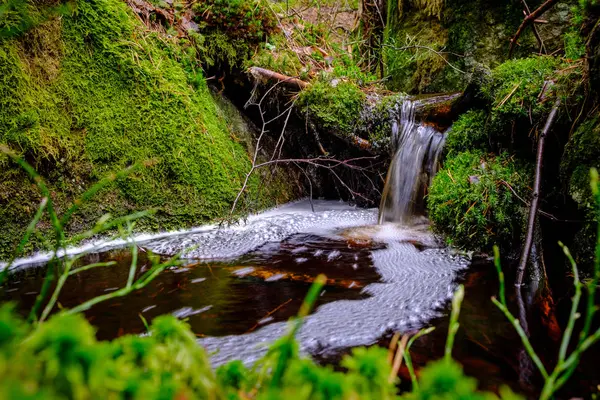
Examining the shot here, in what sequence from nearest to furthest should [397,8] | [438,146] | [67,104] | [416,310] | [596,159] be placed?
1. [416,310]
2. [596,159]
3. [67,104]
4. [438,146]
5. [397,8]

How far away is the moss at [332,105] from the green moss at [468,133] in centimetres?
150

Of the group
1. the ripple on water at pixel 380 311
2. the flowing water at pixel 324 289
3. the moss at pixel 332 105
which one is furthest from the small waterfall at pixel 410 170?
the ripple on water at pixel 380 311

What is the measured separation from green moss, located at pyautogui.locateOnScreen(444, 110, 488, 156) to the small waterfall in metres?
0.30

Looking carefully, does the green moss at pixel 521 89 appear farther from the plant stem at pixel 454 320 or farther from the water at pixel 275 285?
the plant stem at pixel 454 320

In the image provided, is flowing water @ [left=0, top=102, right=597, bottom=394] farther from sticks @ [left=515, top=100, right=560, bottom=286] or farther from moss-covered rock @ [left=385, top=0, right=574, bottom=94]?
moss-covered rock @ [left=385, top=0, right=574, bottom=94]

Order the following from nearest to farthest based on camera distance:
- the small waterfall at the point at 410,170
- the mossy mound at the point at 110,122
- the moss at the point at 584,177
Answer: the moss at the point at 584,177 < the mossy mound at the point at 110,122 < the small waterfall at the point at 410,170

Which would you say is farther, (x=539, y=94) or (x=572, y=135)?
(x=539, y=94)

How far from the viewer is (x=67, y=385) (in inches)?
17.0

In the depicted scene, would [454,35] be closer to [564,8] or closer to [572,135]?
[564,8]

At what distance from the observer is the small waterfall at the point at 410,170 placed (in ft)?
15.5

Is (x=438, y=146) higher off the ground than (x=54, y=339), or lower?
higher

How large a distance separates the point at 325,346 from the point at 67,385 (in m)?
1.55

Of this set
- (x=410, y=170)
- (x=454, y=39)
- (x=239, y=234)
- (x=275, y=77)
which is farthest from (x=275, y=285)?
(x=454, y=39)

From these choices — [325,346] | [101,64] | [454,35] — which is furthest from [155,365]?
[454,35]
